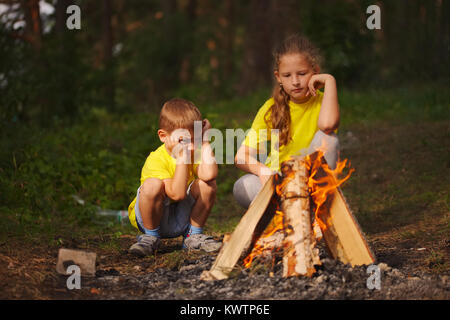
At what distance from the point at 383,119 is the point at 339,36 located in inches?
121

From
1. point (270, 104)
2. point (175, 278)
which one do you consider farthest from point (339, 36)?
point (175, 278)

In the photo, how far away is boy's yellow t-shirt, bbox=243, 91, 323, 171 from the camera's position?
3906 mm

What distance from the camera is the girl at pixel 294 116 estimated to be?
361 cm

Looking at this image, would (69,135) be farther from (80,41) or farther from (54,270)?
(54,270)

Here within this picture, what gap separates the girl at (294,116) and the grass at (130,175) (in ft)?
2.76

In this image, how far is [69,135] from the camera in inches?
296

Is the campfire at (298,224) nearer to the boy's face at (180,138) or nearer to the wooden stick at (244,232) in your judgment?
the wooden stick at (244,232)

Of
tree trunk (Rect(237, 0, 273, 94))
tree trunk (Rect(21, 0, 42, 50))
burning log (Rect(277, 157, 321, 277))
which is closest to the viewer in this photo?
burning log (Rect(277, 157, 321, 277))

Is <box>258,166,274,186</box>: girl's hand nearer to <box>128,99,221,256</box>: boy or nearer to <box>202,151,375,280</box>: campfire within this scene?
<box>202,151,375,280</box>: campfire

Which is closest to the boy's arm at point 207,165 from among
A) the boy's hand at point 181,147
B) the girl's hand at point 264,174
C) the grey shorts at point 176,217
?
the boy's hand at point 181,147

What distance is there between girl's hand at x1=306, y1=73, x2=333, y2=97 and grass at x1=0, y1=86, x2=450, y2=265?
1.46 metres

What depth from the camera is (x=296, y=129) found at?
3922mm

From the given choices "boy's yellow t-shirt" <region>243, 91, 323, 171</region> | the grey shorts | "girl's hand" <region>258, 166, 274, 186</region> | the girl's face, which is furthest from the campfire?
the grey shorts

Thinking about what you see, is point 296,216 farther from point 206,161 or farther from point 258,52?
point 258,52
